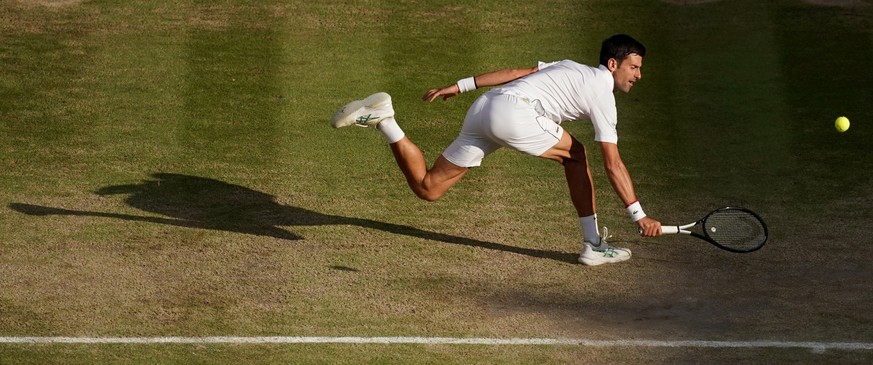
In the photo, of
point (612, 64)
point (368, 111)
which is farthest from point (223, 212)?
point (612, 64)

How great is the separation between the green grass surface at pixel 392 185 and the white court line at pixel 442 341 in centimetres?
10

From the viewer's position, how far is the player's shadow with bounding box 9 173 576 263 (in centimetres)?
1195

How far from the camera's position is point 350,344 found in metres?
9.49

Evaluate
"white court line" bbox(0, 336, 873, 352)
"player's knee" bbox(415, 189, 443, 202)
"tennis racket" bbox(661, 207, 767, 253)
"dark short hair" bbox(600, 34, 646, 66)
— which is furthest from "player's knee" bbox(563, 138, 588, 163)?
Result: "white court line" bbox(0, 336, 873, 352)

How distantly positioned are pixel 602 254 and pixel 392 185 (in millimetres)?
2912

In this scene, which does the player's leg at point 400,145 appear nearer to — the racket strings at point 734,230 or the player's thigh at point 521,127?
the player's thigh at point 521,127

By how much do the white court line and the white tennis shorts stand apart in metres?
2.11

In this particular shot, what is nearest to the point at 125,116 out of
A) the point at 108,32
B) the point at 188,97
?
the point at 188,97

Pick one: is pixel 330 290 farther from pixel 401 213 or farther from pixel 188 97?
pixel 188 97

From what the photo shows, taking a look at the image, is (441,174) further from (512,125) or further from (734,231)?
(734,231)

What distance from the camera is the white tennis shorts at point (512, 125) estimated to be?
10938 mm

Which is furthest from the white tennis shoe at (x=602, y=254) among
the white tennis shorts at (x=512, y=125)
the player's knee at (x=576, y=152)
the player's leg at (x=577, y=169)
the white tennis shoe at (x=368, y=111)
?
the white tennis shoe at (x=368, y=111)

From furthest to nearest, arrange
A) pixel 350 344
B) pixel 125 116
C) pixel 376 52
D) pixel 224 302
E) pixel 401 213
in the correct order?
pixel 376 52 → pixel 125 116 → pixel 401 213 → pixel 224 302 → pixel 350 344

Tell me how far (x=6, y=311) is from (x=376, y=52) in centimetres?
774
